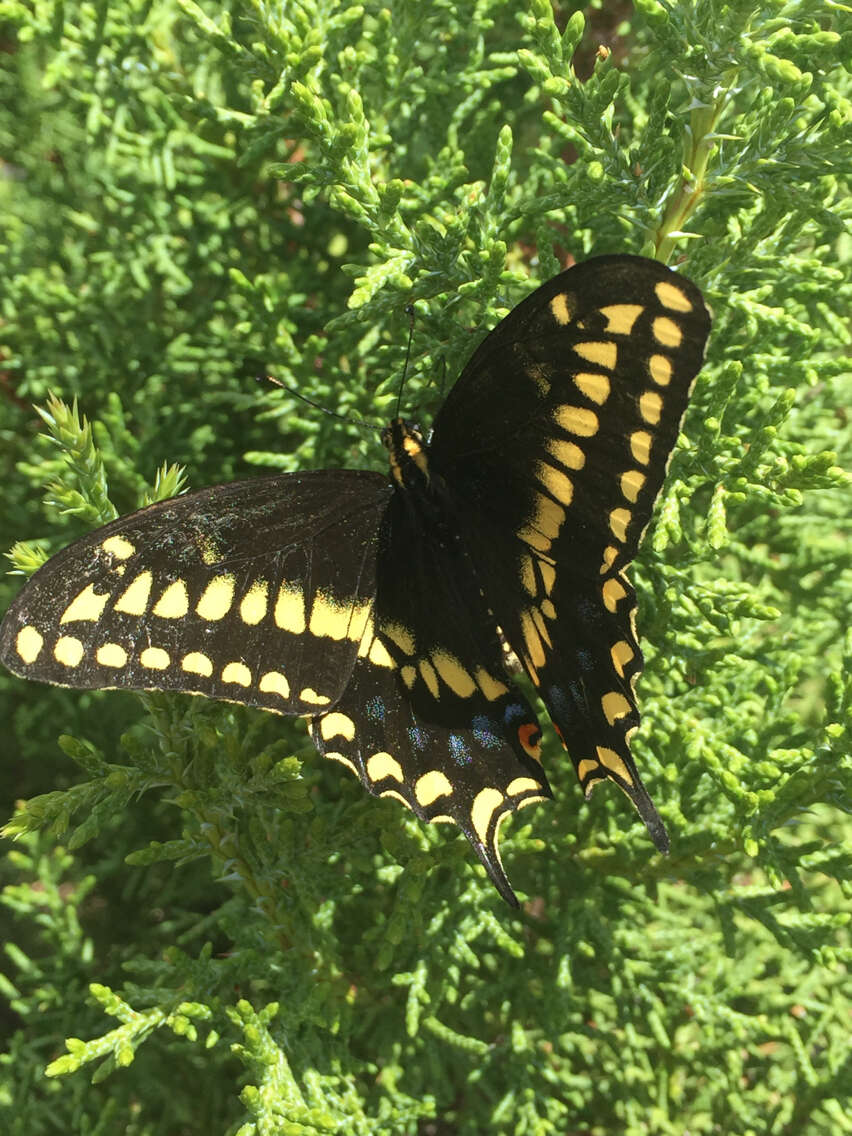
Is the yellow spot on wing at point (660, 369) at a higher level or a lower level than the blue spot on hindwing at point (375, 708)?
higher

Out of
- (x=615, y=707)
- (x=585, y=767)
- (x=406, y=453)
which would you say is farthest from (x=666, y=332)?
(x=585, y=767)

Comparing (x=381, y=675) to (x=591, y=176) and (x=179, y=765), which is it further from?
(x=591, y=176)

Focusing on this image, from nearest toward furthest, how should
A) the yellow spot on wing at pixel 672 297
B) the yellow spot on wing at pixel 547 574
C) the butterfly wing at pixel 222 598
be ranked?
the yellow spot on wing at pixel 672 297 < the butterfly wing at pixel 222 598 < the yellow spot on wing at pixel 547 574

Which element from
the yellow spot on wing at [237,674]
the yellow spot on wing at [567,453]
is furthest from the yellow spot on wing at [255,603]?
the yellow spot on wing at [567,453]

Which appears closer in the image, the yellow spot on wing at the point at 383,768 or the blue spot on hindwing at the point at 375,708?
the yellow spot on wing at the point at 383,768

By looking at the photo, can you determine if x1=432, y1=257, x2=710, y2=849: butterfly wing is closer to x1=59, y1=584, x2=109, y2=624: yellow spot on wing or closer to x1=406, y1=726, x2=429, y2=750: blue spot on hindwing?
x1=406, y1=726, x2=429, y2=750: blue spot on hindwing

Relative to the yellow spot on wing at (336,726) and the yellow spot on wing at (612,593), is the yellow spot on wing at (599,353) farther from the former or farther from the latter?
the yellow spot on wing at (336,726)

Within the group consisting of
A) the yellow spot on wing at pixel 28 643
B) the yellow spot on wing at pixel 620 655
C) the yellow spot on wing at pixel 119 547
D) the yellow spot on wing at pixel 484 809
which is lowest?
the yellow spot on wing at pixel 484 809

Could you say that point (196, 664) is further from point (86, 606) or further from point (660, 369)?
point (660, 369)
